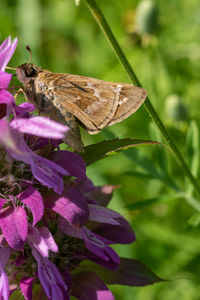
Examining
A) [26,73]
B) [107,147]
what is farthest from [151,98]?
[107,147]

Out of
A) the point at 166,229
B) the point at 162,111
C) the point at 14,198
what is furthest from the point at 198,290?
the point at 14,198

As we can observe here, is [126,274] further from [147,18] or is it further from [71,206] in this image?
[147,18]

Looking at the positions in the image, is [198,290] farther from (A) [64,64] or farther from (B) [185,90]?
(A) [64,64]

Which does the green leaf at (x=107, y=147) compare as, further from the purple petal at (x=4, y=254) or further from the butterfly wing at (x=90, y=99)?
the purple petal at (x=4, y=254)

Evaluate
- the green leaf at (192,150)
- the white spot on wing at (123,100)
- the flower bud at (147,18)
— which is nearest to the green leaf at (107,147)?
the white spot on wing at (123,100)

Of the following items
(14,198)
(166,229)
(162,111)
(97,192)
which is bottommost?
(166,229)

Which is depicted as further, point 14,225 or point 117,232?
point 117,232
